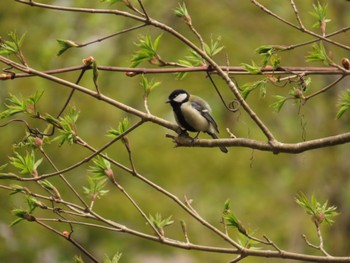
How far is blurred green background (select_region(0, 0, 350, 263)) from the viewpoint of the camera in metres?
10.2

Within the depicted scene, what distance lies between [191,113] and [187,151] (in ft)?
20.6

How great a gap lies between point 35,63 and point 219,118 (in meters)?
4.25

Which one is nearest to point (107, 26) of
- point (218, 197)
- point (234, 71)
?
point (218, 197)

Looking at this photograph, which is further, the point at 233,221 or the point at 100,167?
the point at 100,167

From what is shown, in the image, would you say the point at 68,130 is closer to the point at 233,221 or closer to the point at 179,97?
the point at 233,221

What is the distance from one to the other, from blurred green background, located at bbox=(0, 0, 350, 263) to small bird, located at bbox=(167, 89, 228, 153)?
172 inches

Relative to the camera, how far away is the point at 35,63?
9.75m

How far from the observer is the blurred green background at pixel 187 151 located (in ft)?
33.6

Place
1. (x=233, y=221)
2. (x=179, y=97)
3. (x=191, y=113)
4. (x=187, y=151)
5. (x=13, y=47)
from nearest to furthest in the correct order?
(x=233, y=221) → (x=13, y=47) → (x=191, y=113) → (x=179, y=97) → (x=187, y=151)

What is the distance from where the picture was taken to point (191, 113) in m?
5.29

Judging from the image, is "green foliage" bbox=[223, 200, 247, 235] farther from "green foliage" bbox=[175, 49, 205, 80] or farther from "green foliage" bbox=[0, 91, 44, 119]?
"green foliage" bbox=[0, 91, 44, 119]

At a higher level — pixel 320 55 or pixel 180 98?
pixel 320 55

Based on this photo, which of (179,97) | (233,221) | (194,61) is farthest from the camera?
Result: (179,97)

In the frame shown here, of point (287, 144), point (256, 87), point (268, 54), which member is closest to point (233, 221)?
point (287, 144)
